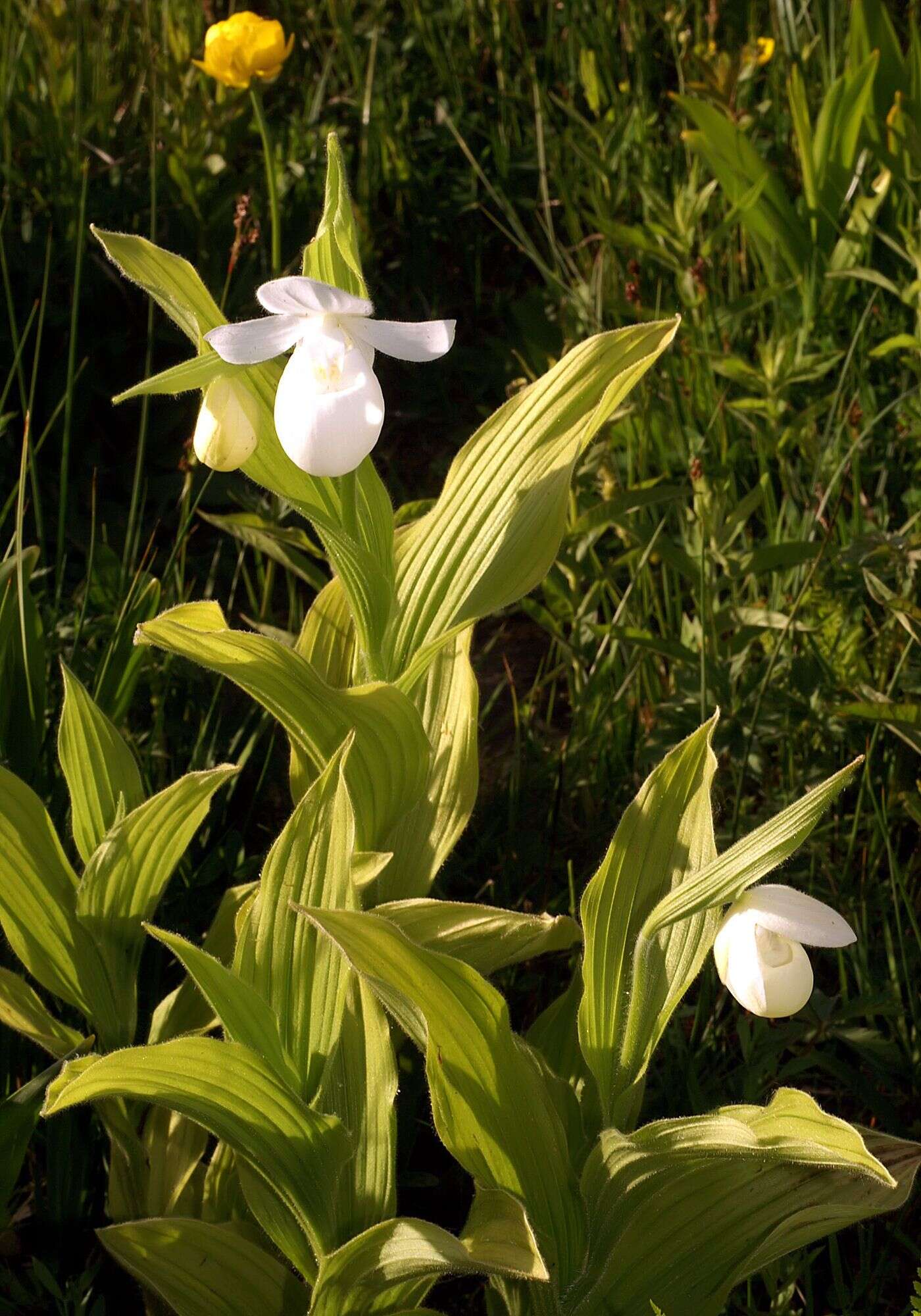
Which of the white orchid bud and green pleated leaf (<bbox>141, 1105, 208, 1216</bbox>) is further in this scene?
green pleated leaf (<bbox>141, 1105, 208, 1216</bbox>)

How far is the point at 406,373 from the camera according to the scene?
2342 millimetres

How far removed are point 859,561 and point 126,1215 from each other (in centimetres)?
103

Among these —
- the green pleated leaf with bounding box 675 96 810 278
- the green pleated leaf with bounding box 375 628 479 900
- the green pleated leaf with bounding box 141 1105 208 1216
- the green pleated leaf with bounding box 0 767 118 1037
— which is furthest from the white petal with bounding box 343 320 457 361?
the green pleated leaf with bounding box 675 96 810 278

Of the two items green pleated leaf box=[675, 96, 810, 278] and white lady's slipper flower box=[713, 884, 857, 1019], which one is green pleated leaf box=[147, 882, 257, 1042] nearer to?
A: white lady's slipper flower box=[713, 884, 857, 1019]

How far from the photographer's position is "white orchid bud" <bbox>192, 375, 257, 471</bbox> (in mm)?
916

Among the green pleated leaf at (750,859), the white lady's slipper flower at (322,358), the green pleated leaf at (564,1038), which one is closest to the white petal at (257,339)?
the white lady's slipper flower at (322,358)

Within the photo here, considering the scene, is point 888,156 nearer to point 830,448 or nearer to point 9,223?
point 830,448

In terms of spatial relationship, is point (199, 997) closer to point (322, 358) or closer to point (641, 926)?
point (641, 926)

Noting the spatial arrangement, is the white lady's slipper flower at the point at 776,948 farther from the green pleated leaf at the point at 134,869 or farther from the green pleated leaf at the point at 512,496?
the green pleated leaf at the point at 134,869

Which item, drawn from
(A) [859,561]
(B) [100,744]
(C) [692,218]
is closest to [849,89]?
(C) [692,218]

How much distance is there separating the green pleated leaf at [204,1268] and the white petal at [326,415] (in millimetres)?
602

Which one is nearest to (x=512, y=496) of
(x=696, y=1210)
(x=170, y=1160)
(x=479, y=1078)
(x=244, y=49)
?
(x=479, y=1078)

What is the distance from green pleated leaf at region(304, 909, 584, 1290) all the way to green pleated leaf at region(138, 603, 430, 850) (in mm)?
235

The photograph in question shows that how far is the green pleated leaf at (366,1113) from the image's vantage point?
3.19ft
